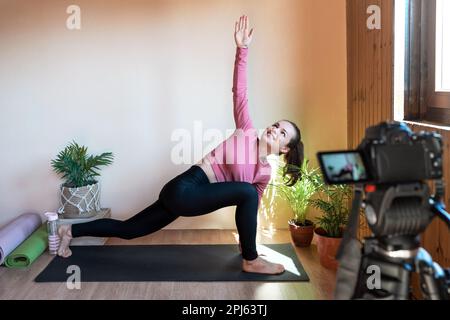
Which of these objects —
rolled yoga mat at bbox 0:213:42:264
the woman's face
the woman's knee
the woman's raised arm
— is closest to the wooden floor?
rolled yoga mat at bbox 0:213:42:264

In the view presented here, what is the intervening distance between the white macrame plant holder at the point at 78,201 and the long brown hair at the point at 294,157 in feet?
4.52

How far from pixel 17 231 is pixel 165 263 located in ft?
3.48

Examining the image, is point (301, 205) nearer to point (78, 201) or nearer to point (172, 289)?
point (172, 289)

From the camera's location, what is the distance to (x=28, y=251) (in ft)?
9.90

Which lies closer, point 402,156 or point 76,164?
point 402,156

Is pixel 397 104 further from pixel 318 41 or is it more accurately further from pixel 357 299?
pixel 357 299

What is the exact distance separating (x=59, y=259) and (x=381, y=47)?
2.31 metres

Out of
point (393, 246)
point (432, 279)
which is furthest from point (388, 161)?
point (432, 279)

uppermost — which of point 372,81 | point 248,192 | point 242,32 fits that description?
point 242,32

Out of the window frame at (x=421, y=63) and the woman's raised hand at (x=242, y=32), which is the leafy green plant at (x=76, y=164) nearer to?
the woman's raised hand at (x=242, y=32)

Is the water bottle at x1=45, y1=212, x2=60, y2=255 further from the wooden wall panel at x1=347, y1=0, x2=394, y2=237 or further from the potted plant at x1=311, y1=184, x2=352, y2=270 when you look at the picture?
the wooden wall panel at x1=347, y1=0, x2=394, y2=237

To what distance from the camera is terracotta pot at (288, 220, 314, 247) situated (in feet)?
10.6

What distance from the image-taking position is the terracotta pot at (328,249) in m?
2.79

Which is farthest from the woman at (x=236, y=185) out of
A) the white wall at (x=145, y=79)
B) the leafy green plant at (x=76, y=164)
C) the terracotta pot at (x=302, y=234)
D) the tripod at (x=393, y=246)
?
the tripod at (x=393, y=246)
